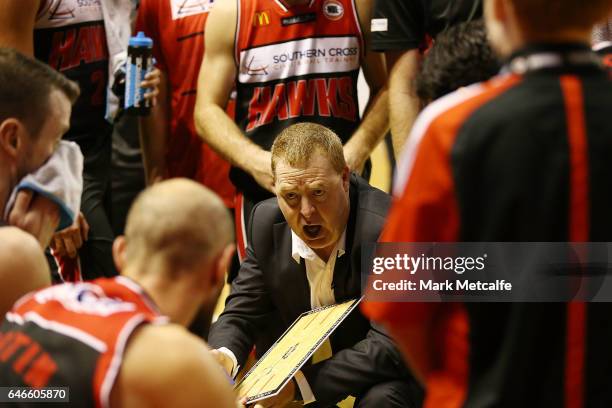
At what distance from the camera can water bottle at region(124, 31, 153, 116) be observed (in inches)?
163

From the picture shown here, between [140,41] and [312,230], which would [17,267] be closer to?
[312,230]

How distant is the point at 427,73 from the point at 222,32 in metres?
2.02

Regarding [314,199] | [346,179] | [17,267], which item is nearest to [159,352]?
[17,267]

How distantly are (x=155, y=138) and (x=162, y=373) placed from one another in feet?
9.62

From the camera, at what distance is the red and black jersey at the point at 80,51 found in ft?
Answer: 13.3

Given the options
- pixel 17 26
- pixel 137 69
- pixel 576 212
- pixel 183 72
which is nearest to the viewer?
pixel 576 212

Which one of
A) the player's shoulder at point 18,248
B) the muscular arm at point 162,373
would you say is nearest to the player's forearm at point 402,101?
the player's shoulder at point 18,248

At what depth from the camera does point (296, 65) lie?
405 cm

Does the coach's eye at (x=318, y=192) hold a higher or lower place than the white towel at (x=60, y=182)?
higher

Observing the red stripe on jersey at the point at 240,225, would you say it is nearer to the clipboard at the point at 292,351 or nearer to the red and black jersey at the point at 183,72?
the red and black jersey at the point at 183,72

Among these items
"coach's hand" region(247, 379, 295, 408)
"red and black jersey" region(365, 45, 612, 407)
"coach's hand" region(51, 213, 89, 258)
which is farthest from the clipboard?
"red and black jersey" region(365, 45, 612, 407)

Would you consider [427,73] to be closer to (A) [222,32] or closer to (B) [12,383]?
(B) [12,383]

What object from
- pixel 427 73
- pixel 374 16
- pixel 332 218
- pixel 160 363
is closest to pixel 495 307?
pixel 160 363

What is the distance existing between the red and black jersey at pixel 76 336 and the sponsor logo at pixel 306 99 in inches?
85.6
